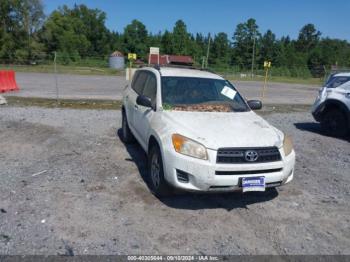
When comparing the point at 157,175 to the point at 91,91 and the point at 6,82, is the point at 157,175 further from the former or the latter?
the point at 91,91

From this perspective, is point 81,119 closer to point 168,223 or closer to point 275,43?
point 168,223

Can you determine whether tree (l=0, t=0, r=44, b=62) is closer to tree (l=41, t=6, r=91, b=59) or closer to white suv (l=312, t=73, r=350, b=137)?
tree (l=41, t=6, r=91, b=59)

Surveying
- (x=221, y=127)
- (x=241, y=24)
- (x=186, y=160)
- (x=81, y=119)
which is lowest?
(x=81, y=119)

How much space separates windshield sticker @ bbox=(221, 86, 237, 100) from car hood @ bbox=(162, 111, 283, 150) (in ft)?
2.25

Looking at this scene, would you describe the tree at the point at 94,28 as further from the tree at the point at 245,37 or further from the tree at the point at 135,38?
the tree at the point at 245,37

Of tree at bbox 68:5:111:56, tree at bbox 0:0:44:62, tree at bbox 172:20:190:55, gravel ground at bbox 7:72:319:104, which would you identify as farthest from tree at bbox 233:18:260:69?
gravel ground at bbox 7:72:319:104

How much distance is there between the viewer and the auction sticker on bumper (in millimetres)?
4152

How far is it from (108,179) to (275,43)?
84394 mm

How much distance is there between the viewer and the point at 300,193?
519 cm

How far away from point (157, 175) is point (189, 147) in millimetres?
736

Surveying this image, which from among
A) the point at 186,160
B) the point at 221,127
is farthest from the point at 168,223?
the point at 221,127

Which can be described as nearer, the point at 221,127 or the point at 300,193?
the point at 221,127

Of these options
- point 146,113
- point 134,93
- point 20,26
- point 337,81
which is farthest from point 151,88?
point 20,26

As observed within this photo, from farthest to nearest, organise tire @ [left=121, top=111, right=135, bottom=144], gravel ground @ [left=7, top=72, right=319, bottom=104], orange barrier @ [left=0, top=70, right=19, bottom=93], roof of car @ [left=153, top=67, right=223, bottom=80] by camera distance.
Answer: orange barrier @ [left=0, top=70, right=19, bottom=93] < gravel ground @ [left=7, top=72, right=319, bottom=104] < tire @ [left=121, top=111, right=135, bottom=144] < roof of car @ [left=153, top=67, right=223, bottom=80]
